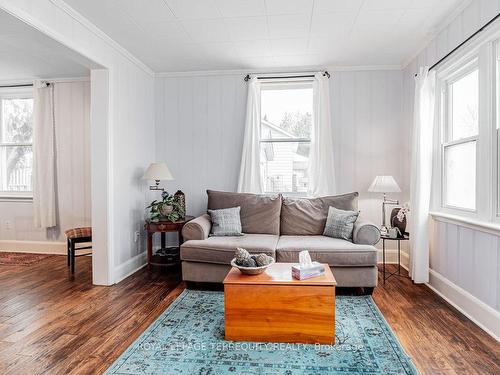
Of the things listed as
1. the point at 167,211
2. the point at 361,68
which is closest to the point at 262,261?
the point at 167,211

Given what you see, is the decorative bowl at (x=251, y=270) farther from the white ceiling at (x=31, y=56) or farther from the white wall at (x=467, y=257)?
the white ceiling at (x=31, y=56)

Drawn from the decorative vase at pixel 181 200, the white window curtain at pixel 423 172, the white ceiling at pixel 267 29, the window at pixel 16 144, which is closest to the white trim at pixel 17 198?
the window at pixel 16 144

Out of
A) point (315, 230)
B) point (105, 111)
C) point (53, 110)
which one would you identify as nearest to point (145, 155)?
point (105, 111)

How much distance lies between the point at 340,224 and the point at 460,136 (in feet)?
4.67

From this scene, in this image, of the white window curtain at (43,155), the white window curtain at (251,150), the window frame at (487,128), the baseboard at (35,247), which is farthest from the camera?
the baseboard at (35,247)

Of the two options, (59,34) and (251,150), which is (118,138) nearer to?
(59,34)

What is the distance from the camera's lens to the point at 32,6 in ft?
8.39

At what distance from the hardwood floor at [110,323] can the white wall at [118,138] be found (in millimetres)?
399

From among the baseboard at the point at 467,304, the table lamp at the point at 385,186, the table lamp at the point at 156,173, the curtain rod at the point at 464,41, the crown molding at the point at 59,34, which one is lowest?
the baseboard at the point at 467,304

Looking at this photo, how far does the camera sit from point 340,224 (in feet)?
12.2

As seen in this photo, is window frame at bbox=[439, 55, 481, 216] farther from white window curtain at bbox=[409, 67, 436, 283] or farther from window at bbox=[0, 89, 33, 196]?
window at bbox=[0, 89, 33, 196]

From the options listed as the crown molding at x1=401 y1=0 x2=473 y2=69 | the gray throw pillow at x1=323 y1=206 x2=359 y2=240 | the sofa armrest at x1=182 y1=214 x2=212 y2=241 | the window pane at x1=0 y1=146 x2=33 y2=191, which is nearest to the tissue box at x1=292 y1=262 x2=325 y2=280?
the gray throw pillow at x1=323 y1=206 x2=359 y2=240

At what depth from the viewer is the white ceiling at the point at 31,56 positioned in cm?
268

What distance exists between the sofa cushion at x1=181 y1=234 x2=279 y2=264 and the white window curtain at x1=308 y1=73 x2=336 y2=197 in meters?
1.26
